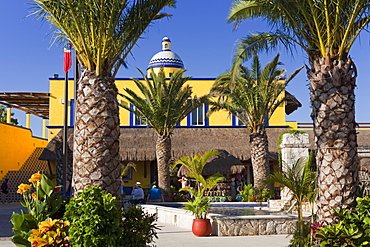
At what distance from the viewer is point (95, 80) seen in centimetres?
833

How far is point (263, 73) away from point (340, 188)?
13.5 m

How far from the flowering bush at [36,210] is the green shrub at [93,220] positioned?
0.63 metres

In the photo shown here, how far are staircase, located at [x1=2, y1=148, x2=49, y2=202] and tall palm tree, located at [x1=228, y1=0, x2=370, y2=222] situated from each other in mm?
22366

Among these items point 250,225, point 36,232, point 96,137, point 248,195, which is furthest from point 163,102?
point 36,232

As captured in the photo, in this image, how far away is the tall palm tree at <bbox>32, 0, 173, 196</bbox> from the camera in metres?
8.09

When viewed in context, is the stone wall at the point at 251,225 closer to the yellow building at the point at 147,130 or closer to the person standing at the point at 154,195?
the person standing at the point at 154,195

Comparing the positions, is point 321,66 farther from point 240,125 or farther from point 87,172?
point 240,125

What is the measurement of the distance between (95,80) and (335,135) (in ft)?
14.9

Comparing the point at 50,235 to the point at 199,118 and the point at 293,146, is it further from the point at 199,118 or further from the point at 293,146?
the point at 199,118

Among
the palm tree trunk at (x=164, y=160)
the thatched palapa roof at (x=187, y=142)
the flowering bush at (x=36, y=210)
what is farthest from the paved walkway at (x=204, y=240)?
the thatched palapa roof at (x=187, y=142)

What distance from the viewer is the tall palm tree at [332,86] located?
7.84m

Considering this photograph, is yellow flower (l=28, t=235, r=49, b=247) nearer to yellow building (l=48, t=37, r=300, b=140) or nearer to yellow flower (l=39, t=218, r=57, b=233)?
yellow flower (l=39, t=218, r=57, b=233)

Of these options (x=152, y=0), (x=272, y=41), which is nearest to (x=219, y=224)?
(x=272, y=41)

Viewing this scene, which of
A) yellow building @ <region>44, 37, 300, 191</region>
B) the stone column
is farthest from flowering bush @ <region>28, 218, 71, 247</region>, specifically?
yellow building @ <region>44, 37, 300, 191</region>
